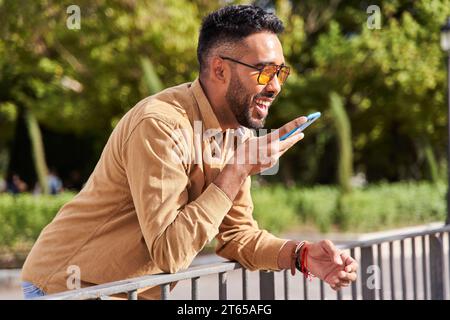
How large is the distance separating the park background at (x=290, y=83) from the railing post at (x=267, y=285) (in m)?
10.9

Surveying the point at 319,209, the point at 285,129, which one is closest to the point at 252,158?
the point at 285,129

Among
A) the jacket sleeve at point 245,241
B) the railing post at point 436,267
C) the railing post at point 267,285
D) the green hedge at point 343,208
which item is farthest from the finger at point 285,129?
the green hedge at point 343,208

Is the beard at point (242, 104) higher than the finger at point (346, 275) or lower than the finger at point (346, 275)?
higher

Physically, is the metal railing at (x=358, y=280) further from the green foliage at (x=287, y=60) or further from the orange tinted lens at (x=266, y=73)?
the green foliage at (x=287, y=60)

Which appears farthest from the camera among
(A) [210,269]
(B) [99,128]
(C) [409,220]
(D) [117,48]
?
(B) [99,128]

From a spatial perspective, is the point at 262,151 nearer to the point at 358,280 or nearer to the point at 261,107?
the point at 261,107

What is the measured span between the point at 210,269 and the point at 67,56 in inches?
751

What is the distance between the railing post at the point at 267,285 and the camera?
3865 mm

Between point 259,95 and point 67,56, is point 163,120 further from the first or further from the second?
point 67,56

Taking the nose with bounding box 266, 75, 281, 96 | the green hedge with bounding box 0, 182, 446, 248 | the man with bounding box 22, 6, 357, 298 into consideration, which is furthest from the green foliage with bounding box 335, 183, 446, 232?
the nose with bounding box 266, 75, 281, 96

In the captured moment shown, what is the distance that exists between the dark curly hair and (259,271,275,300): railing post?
1.14 metres

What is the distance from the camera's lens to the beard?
2.96 meters
